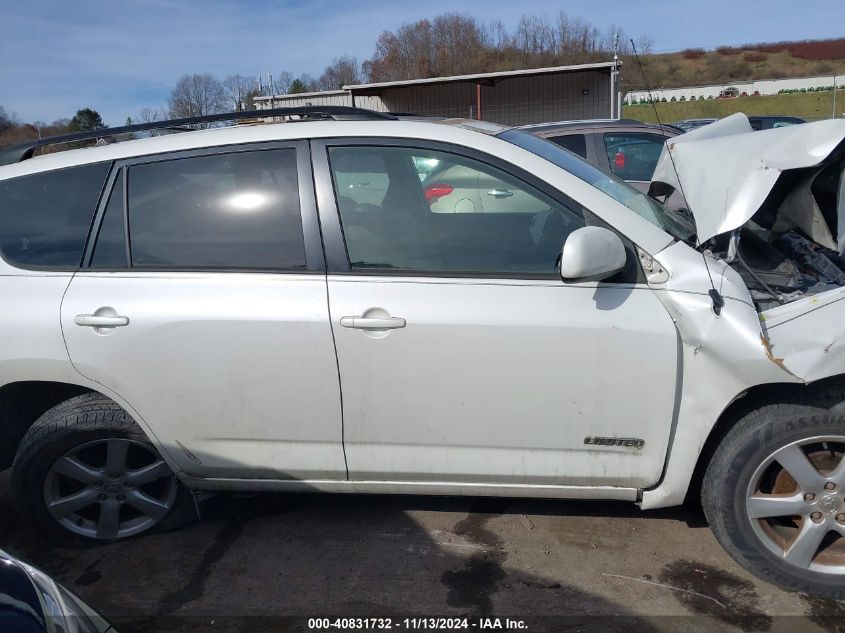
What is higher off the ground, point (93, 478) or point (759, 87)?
point (759, 87)

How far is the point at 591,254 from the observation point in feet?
7.73

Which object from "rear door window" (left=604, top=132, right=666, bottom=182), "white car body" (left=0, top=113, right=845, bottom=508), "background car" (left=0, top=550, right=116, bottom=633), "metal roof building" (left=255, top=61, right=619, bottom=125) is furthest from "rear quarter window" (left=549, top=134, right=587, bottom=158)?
"metal roof building" (left=255, top=61, right=619, bottom=125)

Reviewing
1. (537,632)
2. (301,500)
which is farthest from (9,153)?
(537,632)

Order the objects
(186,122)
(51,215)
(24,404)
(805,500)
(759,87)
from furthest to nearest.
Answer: (759,87) < (186,122) < (24,404) < (51,215) < (805,500)

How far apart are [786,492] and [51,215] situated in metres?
3.19

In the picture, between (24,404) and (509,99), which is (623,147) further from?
(509,99)

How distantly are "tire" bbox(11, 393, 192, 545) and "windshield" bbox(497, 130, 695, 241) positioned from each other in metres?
2.09

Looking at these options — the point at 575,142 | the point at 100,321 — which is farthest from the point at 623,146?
the point at 100,321

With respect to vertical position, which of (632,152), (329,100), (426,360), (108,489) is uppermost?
(329,100)

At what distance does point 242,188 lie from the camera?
279 centimetres

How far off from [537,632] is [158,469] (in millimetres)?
1747

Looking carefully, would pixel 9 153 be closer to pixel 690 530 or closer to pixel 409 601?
pixel 409 601

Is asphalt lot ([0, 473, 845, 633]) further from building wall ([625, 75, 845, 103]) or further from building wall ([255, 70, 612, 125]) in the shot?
building wall ([625, 75, 845, 103])

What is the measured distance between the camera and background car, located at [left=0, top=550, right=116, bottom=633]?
1503 mm
